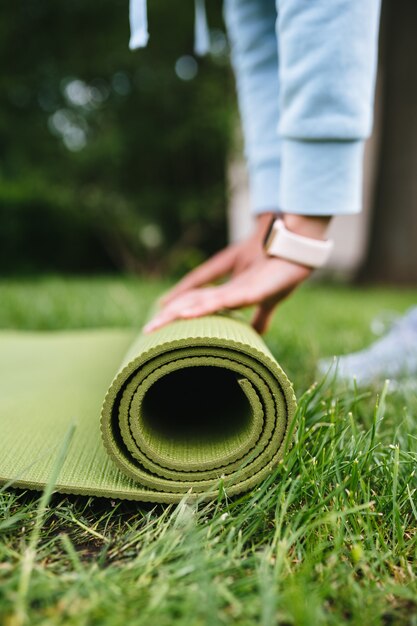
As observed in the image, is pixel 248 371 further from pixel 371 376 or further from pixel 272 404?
pixel 371 376

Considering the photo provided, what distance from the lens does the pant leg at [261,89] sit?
1847 mm

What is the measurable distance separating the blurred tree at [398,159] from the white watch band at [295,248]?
5.29 metres

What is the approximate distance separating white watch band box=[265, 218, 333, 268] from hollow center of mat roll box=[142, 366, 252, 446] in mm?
301

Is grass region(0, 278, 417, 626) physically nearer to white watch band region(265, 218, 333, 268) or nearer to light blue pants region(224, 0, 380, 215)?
white watch band region(265, 218, 333, 268)

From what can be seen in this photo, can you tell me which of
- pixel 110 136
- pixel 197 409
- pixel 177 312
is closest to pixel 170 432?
pixel 197 409

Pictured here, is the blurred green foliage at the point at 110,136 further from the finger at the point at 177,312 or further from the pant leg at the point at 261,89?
the finger at the point at 177,312

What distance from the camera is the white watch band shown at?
1.33 metres

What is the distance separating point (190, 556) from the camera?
0.79 m

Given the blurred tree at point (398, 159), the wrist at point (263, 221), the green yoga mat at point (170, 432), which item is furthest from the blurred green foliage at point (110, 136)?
the green yoga mat at point (170, 432)

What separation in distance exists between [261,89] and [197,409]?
116cm

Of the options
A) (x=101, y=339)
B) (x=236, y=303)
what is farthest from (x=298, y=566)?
(x=101, y=339)

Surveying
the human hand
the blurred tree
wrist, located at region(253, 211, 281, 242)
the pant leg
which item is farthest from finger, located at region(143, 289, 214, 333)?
the blurred tree

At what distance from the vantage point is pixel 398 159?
6.28 meters

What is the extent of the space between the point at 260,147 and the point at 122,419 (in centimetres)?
121
